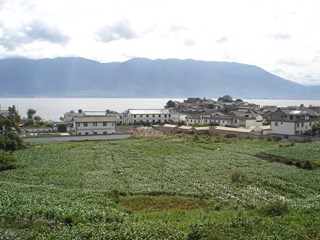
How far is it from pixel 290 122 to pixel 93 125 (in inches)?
1534

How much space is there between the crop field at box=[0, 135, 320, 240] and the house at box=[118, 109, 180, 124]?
48.3 m

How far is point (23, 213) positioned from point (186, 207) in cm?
1042

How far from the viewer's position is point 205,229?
50.8 ft

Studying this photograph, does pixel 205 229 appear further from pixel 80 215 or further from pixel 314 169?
pixel 314 169

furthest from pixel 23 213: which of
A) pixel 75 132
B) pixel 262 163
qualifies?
pixel 75 132

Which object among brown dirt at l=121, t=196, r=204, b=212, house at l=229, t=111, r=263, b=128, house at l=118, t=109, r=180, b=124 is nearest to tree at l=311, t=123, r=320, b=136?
house at l=229, t=111, r=263, b=128

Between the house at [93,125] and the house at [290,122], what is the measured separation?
33322mm

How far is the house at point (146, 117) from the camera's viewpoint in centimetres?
9500

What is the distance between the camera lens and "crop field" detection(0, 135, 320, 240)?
Answer: 15.7m

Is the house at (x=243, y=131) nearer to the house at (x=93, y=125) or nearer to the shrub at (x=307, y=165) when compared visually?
the house at (x=93, y=125)

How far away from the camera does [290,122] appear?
61344 millimetres

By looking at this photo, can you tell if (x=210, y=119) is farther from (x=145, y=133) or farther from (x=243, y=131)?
(x=145, y=133)

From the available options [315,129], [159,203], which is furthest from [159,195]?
[315,129]

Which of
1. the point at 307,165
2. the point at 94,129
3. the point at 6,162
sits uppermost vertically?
the point at 94,129
